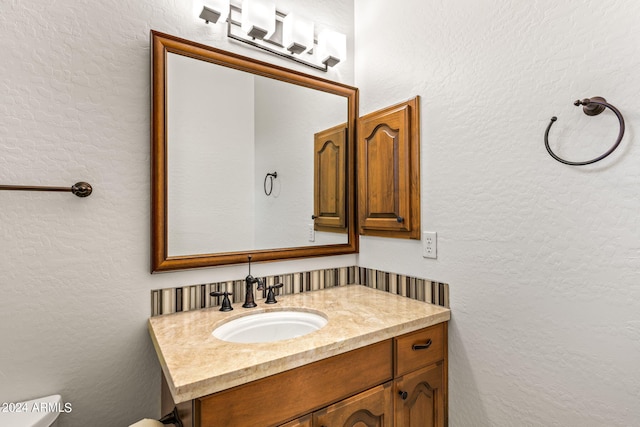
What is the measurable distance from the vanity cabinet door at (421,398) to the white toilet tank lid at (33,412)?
1150 mm

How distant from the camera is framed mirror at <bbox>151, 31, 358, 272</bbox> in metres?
1.31

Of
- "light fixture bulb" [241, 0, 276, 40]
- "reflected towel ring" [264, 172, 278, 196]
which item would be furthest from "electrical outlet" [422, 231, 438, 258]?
"light fixture bulb" [241, 0, 276, 40]

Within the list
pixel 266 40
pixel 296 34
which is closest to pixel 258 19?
pixel 266 40

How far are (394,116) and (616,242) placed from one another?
3.26ft

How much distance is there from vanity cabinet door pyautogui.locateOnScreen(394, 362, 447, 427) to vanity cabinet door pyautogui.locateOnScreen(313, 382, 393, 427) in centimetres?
Answer: 5

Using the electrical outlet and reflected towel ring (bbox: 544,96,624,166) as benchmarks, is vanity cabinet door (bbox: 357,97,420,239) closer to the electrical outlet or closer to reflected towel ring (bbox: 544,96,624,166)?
the electrical outlet

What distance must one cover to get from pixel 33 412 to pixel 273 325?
0.79 metres

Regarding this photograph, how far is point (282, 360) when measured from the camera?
924mm

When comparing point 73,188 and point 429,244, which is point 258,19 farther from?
point 429,244

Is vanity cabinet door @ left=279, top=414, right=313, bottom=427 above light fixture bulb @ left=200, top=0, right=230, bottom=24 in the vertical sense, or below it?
below

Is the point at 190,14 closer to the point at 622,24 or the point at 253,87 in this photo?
the point at 253,87

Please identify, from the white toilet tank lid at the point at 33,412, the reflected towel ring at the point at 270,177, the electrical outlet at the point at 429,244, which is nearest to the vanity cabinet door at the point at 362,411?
the electrical outlet at the point at 429,244

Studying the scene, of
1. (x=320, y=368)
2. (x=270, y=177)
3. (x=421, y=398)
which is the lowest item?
(x=421, y=398)

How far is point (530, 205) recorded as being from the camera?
115 centimetres
